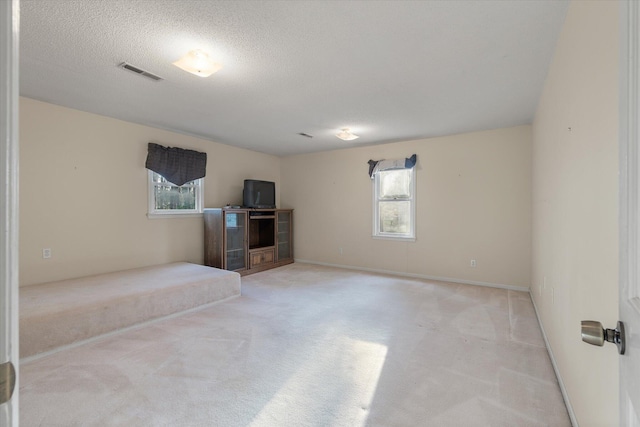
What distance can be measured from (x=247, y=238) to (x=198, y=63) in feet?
11.4

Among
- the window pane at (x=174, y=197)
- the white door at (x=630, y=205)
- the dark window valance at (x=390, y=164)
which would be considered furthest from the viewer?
the dark window valance at (x=390, y=164)

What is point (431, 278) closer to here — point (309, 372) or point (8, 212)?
point (309, 372)

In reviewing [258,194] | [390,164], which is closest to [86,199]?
[258,194]

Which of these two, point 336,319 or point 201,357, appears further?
point 336,319

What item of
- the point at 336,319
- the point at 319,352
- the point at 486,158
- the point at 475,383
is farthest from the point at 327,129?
the point at 475,383

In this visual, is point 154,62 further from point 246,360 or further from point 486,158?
point 486,158

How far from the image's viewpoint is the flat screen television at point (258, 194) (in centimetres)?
544

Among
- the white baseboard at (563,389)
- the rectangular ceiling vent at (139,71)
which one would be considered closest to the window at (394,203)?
the white baseboard at (563,389)

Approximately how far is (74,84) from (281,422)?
351 centimetres

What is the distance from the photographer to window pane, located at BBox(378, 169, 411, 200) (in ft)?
17.1

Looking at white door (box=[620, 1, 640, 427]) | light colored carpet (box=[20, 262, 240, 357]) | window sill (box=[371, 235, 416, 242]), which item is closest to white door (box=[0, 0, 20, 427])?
white door (box=[620, 1, 640, 427])

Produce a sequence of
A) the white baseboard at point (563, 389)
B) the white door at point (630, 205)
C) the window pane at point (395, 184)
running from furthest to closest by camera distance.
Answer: the window pane at point (395, 184) < the white baseboard at point (563, 389) < the white door at point (630, 205)

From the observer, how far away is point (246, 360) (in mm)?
2320

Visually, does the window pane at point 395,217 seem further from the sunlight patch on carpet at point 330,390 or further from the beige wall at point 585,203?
the sunlight patch on carpet at point 330,390
